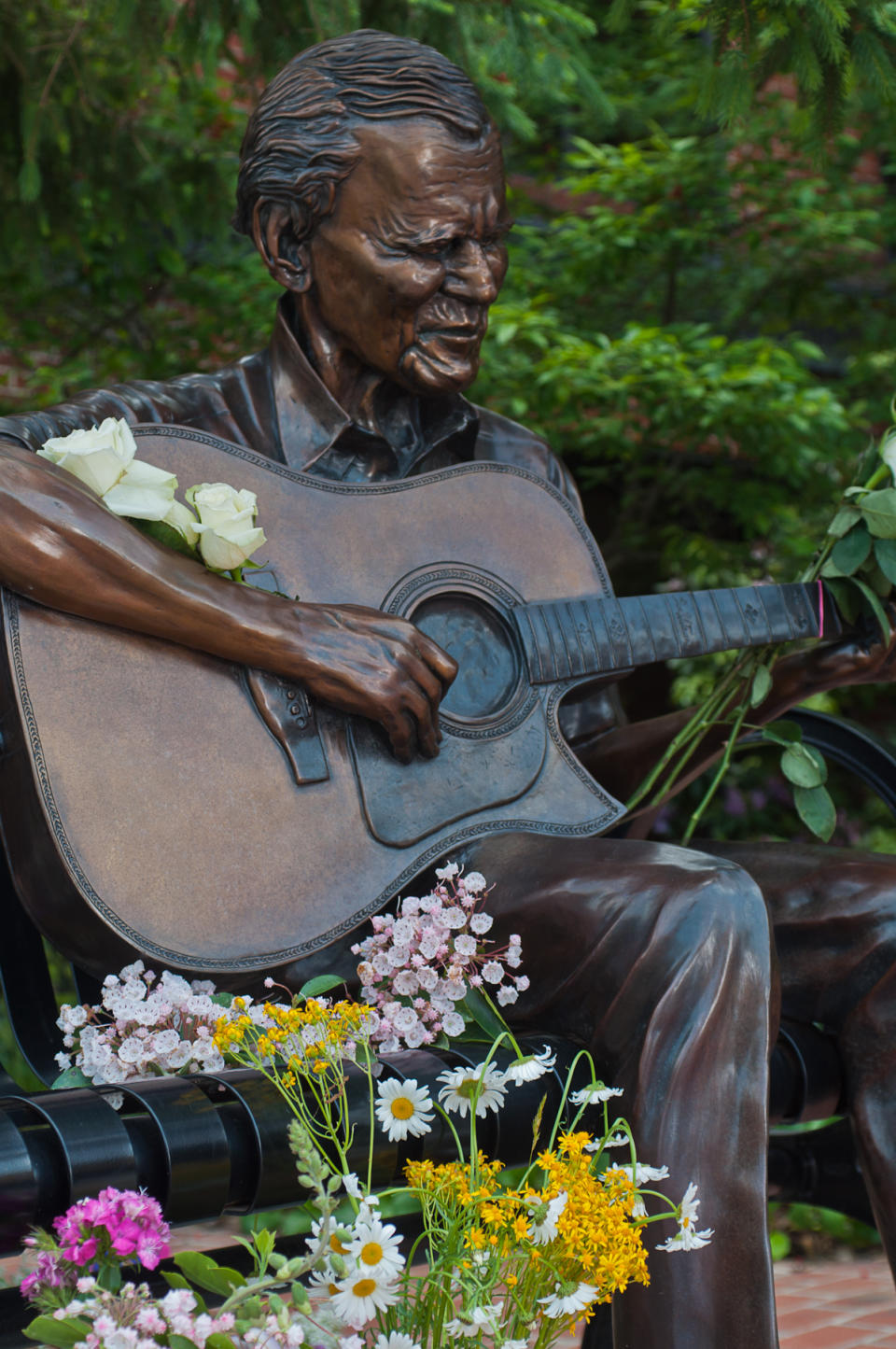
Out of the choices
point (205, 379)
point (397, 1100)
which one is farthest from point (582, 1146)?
point (205, 379)

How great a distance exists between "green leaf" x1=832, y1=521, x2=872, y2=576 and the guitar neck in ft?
0.17

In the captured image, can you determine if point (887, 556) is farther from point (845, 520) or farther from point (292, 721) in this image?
point (292, 721)

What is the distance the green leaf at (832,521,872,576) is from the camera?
2.08 meters

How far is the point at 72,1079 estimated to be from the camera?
165 cm

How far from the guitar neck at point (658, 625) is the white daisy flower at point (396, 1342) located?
980 mm

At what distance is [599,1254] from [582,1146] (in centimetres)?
8

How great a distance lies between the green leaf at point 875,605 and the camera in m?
2.07

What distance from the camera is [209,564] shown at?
1794 millimetres

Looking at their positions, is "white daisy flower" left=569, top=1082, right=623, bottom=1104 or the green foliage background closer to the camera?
"white daisy flower" left=569, top=1082, right=623, bottom=1104

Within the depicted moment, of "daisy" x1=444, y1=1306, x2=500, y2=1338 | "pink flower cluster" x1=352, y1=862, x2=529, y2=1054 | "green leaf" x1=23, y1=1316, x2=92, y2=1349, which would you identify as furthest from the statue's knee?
"green leaf" x1=23, y1=1316, x2=92, y2=1349

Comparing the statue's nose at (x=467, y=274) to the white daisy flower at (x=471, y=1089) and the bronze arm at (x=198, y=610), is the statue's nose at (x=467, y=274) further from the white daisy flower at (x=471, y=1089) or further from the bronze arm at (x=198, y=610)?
the white daisy flower at (x=471, y=1089)

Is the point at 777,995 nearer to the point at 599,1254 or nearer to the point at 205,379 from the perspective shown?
the point at 599,1254

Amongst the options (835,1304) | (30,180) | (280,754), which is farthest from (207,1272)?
(30,180)

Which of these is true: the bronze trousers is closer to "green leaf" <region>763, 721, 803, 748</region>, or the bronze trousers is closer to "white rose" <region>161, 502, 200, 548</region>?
"green leaf" <region>763, 721, 803, 748</region>
